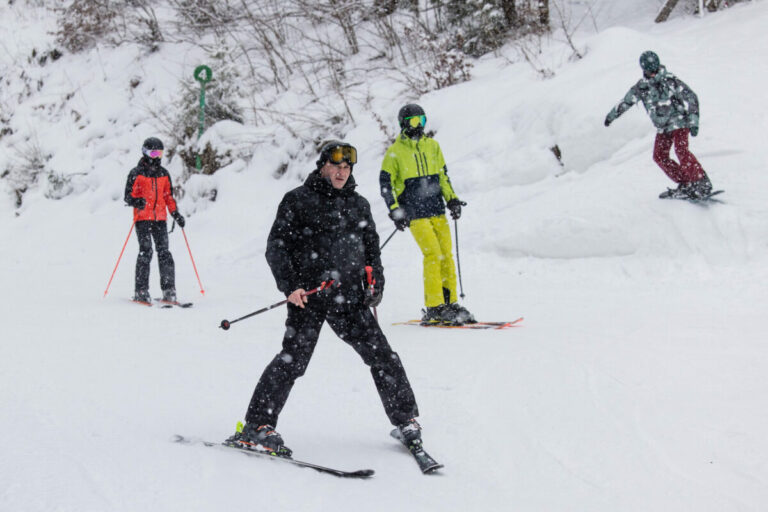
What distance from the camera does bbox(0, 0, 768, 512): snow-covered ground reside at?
3.04m

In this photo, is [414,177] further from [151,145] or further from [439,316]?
[151,145]

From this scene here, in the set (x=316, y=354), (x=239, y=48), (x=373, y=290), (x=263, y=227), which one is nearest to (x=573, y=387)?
(x=373, y=290)

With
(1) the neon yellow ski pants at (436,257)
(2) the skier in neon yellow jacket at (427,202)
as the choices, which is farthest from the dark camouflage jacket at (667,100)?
(1) the neon yellow ski pants at (436,257)

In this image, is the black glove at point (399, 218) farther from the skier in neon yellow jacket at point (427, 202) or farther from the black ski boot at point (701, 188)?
the black ski boot at point (701, 188)

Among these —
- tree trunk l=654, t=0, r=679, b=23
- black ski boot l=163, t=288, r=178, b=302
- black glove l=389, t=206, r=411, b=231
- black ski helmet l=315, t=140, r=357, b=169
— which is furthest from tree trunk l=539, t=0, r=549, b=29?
black ski helmet l=315, t=140, r=357, b=169

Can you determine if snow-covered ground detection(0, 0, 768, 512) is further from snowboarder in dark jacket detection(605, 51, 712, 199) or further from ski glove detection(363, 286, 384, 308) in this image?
ski glove detection(363, 286, 384, 308)

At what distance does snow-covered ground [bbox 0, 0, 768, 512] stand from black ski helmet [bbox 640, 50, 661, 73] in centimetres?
139

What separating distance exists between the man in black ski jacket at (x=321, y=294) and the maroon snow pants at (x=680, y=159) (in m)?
5.39

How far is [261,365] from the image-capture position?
524 centimetres

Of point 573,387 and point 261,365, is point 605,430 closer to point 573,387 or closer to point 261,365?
point 573,387

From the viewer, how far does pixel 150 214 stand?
803 centimetres

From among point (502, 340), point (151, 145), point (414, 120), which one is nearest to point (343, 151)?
point (502, 340)

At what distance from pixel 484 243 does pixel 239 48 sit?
10325 millimetres

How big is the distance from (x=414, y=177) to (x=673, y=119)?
3.34 meters
